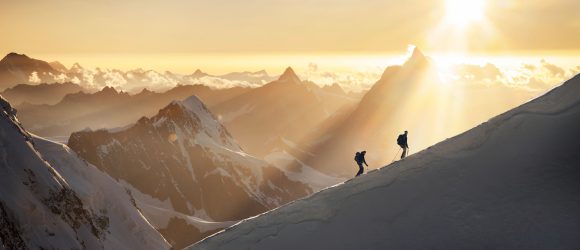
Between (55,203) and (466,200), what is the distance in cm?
5962

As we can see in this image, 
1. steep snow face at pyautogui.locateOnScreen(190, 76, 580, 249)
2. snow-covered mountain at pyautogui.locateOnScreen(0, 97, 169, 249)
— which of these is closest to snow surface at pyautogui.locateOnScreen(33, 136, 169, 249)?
snow-covered mountain at pyautogui.locateOnScreen(0, 97, 169, 249)

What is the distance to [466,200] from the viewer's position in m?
17.0

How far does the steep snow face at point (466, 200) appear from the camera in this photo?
1553cm

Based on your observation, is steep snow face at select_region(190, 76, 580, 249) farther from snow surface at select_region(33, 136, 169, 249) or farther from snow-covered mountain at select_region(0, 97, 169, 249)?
snow surface at select_region(33, 136, 169, 249)

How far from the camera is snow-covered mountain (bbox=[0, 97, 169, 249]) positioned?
55469 mm

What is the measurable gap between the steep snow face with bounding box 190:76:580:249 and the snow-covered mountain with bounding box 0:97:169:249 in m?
42.3

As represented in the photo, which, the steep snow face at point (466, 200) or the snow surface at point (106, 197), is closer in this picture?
the steep snow face at point (466, 200)

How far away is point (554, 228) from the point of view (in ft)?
48.9

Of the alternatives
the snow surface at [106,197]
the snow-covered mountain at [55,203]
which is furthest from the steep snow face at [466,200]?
the snow surface at [106,197]

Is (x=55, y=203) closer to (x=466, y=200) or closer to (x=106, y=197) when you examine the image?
(x=106, y=197)

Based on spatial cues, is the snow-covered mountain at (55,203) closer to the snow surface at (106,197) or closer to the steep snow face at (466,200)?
the snow surface at (106,197)

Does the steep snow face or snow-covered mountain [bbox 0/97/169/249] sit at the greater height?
snow-covered mountain [bbox 0/97/169/249]

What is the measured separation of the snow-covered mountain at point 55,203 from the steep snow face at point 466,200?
1667 inches

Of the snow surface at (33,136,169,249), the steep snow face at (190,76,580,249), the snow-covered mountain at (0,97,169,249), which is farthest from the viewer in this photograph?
the snow surface at (33,136,169,249)
